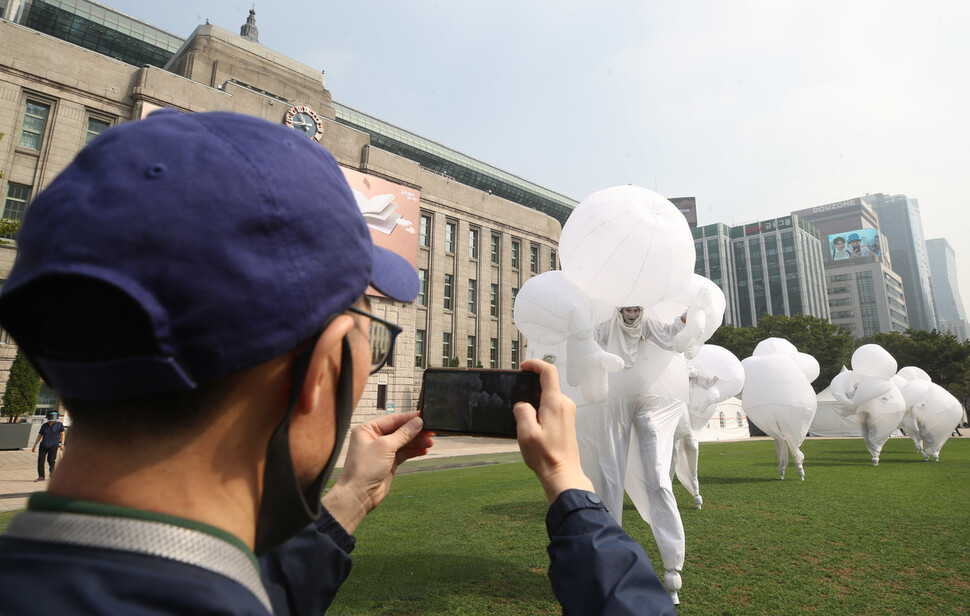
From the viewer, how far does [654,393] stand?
4711mm

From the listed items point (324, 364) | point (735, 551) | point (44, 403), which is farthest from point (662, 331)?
point (44, 403)

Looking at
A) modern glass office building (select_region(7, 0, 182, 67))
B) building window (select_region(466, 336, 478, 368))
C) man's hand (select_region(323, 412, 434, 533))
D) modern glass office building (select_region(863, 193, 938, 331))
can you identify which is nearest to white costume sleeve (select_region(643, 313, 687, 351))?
man's hand (select_region(323, 412, 434, 533))

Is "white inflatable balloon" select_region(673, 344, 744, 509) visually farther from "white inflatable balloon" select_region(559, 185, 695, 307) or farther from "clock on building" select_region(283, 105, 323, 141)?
"clock on building" select_region(283, 105, 323, 141)

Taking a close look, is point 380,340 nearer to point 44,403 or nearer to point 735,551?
point 735,551

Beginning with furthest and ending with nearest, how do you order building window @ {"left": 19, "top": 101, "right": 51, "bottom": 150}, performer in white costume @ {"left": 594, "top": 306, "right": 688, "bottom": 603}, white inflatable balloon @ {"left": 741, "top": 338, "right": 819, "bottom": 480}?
building window @ {"left": 19, "top": 101, "right": 51, "bottom": 150}, white inflatable balloon @ {"left": 741, "top": 338, "right": 819, "bottom": 480}, performer in white costume @ {"left": 594, "top": 306, "right": 688, "bottom": 603}

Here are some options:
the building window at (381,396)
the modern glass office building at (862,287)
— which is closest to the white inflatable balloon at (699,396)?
the building window at (381,396)

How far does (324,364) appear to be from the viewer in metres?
0.81

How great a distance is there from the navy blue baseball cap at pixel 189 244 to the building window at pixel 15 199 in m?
27.8

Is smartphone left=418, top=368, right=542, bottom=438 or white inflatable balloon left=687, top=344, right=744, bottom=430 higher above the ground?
white inflatable balloon left=687, top=344, right=744, bottom=430

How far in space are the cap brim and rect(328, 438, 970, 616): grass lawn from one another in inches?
147

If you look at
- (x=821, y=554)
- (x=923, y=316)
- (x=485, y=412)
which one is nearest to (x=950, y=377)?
(x=821, y=554)

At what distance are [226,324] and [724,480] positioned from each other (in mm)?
12907

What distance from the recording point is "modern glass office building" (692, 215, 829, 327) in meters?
84.8

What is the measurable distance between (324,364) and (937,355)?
160ft
